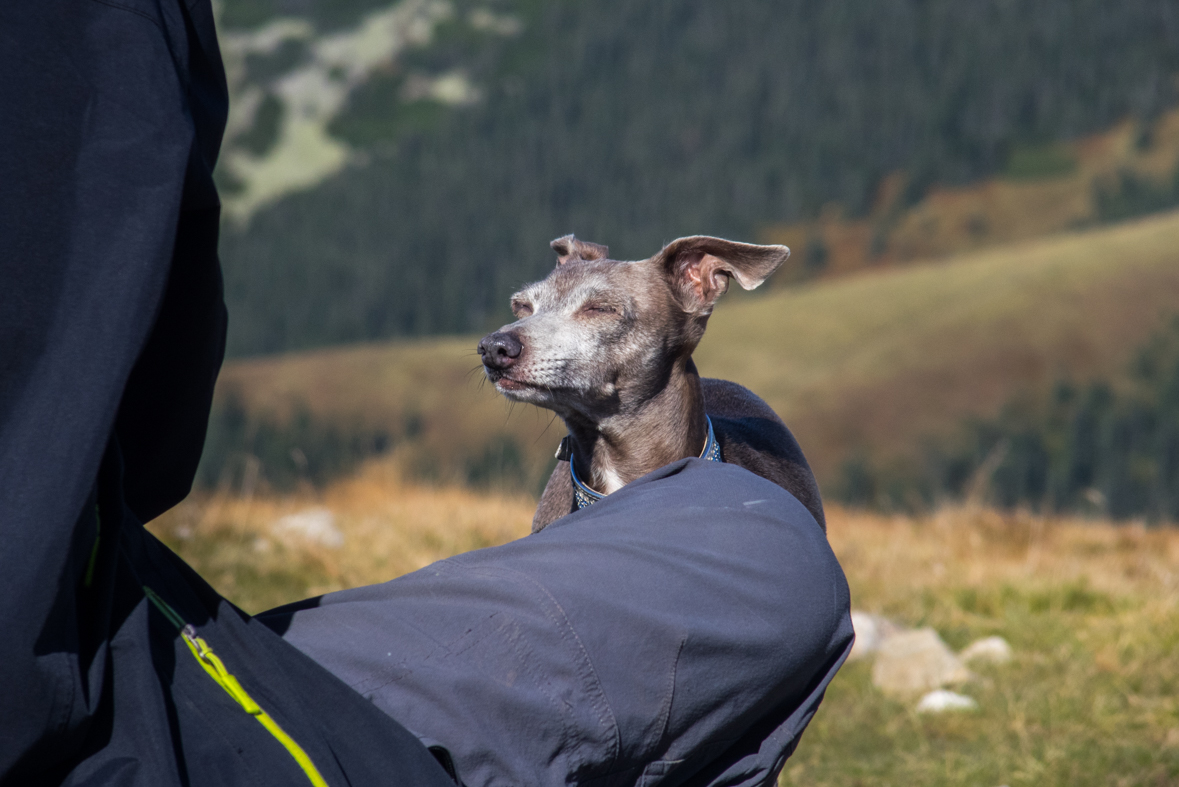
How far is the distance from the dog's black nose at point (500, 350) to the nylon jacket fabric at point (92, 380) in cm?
212

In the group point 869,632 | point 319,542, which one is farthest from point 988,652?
point 319,542

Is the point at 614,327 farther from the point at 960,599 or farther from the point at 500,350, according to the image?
the point at 960,599

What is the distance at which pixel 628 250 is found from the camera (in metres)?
103

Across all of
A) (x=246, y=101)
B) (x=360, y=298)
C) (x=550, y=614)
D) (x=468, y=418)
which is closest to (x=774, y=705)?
(x=550, y=614)

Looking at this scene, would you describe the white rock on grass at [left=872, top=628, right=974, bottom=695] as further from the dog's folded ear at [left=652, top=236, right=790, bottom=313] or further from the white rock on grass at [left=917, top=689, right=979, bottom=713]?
the dog's folded ear at [left=652, top=236, right=790, bottom=313]

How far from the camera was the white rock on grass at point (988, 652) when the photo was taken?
5004 millimetres

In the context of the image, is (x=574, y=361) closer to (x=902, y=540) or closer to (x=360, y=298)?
(x=902, y=540)

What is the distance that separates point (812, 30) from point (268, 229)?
8135 centimetres

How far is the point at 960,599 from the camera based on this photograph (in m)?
5.96

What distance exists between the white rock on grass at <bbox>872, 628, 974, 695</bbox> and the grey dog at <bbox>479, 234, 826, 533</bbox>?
1.20m

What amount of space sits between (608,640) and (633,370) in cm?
215

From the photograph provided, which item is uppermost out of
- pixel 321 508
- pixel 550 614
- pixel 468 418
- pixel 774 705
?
pixel 550 614

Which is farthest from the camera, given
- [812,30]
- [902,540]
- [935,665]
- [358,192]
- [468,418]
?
[812,30]

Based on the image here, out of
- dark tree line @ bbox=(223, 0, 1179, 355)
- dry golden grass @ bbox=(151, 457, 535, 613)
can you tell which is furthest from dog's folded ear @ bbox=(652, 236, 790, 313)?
dark tree line @ bbox=(223, 0, 1179, 355)
